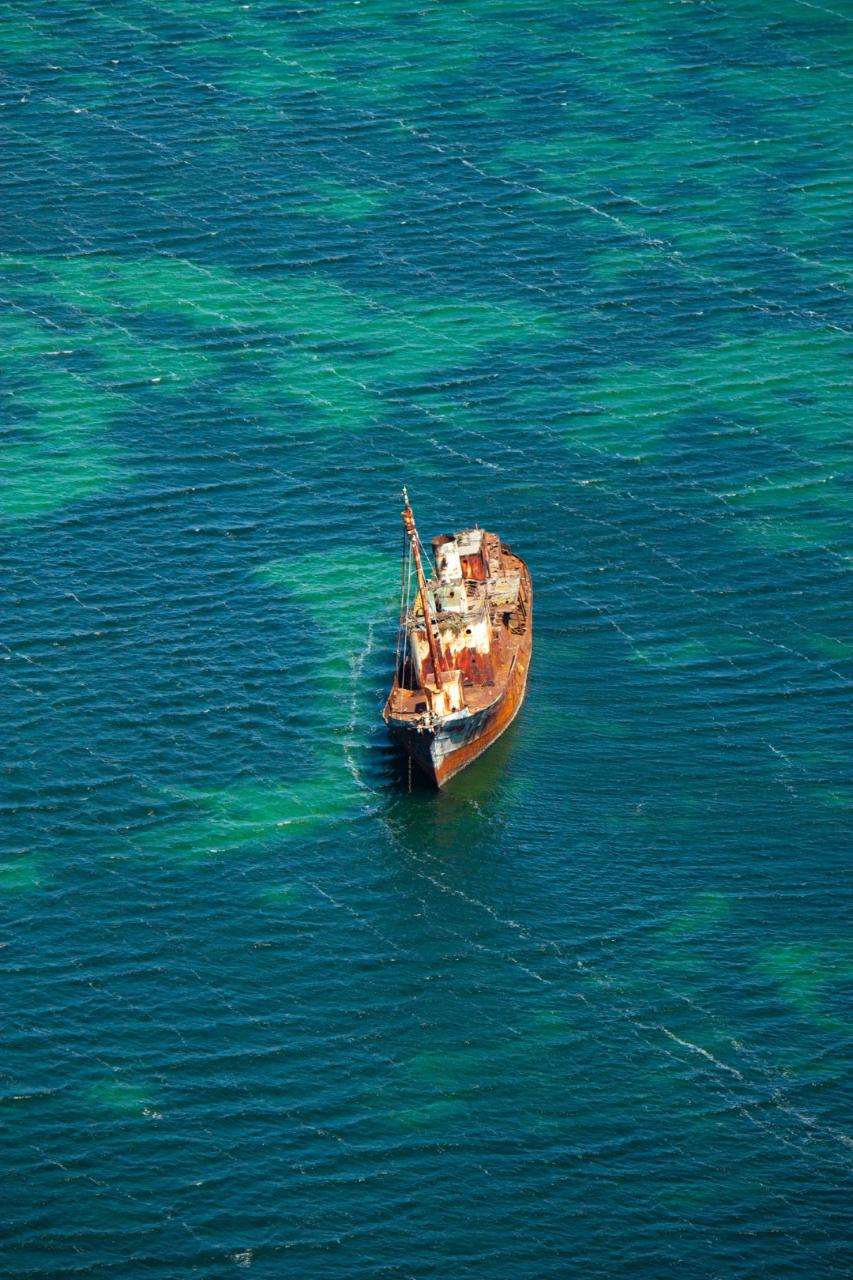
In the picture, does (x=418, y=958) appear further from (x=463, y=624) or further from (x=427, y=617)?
(x=463, y=624)

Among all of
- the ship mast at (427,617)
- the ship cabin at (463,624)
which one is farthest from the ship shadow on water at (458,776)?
the ship mast at (427,617)

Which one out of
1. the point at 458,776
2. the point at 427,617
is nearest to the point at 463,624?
Result: the point at 427,617

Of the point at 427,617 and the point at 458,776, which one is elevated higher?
the point at 427,617

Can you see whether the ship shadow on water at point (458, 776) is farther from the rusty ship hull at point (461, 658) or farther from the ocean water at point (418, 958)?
the rusty ship hull at point (461, 658)

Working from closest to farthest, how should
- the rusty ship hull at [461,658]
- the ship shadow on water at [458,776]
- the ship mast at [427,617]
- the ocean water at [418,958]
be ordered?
1. the ocean water at [418,958]
2. the rusty ship hull at [461,658]
3. the ship shadow on water at [458,776]
4. the ship mast at [427,617]

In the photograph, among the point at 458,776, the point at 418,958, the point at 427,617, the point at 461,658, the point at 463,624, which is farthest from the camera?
the point at 461,658

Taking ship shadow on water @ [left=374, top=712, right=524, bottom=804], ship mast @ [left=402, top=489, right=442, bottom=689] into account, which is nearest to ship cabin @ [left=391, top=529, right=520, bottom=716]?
ship mast @ [left=402, top=489, right=442, bottom=689]

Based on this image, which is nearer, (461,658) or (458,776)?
(458,776)

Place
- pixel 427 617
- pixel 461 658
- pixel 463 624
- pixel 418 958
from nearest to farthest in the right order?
pixel 418 958 < pixel 427 617 < pixel 463 624 < pixel 461 658

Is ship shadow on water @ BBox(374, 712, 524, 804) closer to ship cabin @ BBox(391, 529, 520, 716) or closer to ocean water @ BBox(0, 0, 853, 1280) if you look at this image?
ocean water @ BBox(0, 0, 853, 1280)
